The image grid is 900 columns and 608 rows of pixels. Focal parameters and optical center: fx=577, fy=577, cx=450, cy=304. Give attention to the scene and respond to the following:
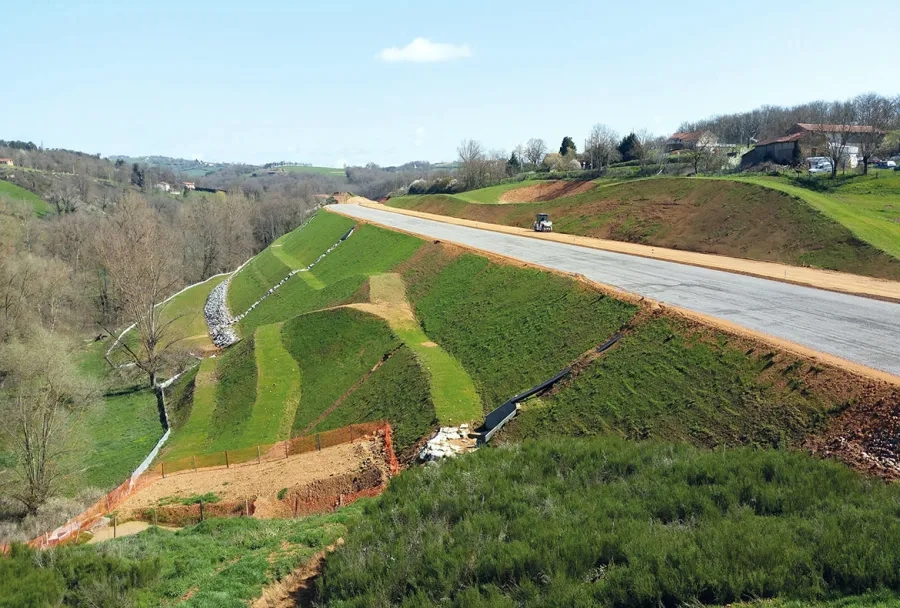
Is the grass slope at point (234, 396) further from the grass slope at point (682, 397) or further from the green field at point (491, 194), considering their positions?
the green field at point (491, 194)

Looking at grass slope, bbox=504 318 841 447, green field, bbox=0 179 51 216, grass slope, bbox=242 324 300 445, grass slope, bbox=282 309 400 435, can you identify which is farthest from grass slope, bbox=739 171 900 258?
green field, bbox=0 179 51 216

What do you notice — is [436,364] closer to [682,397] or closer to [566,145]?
[682,397]

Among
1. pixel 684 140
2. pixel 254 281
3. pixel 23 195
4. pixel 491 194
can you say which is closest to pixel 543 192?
pixel 491 194

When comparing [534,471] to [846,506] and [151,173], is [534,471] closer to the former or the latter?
[846,506]

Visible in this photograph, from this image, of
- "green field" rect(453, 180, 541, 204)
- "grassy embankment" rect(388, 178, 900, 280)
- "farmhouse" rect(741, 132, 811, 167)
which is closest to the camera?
"grassy embankment" rect(388, 178, 900, 280)

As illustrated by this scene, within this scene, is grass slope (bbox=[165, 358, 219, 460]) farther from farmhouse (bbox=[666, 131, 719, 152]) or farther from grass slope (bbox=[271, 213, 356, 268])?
farmhouse (bbox=[666, 131, 719, 152])
